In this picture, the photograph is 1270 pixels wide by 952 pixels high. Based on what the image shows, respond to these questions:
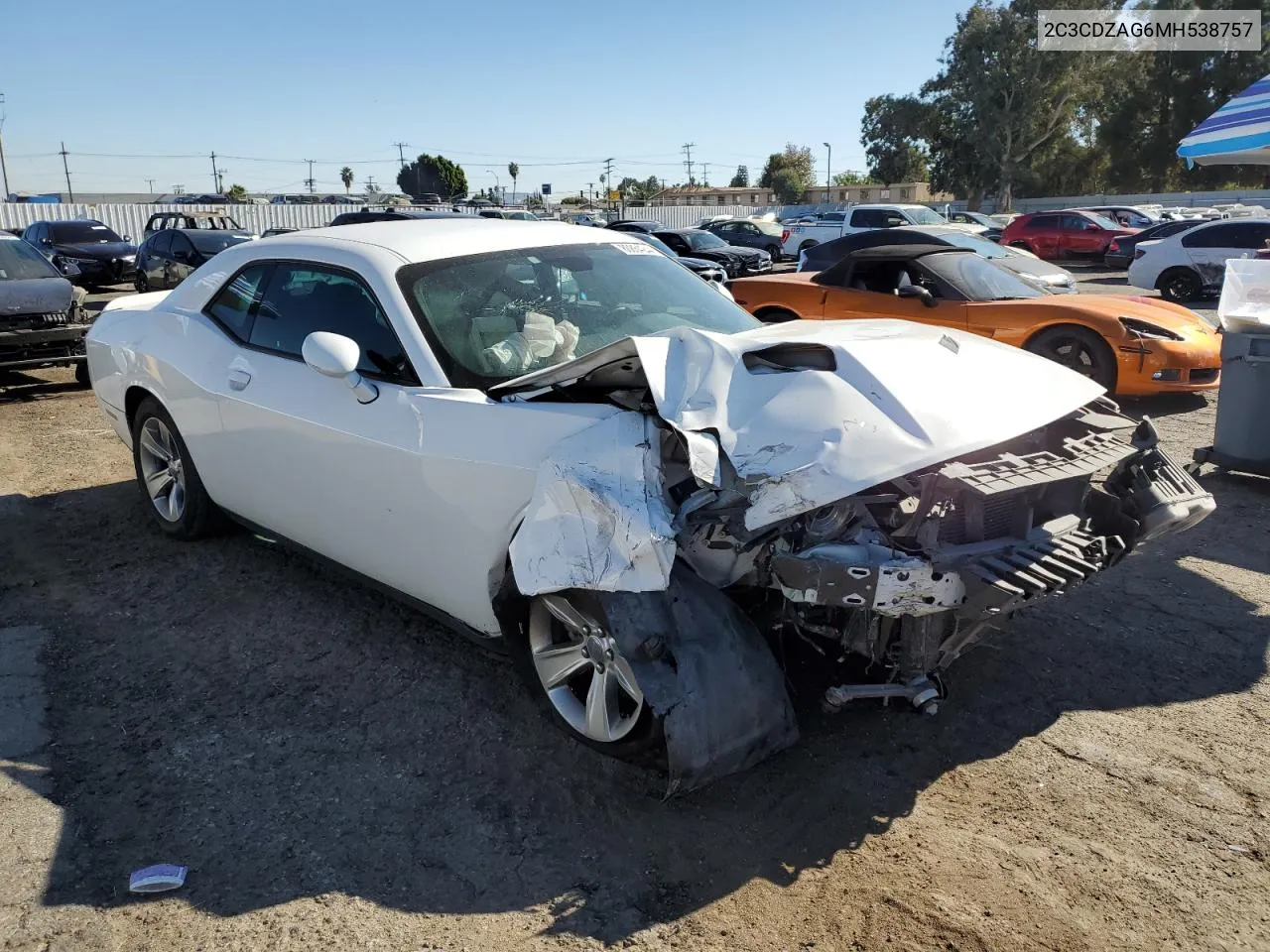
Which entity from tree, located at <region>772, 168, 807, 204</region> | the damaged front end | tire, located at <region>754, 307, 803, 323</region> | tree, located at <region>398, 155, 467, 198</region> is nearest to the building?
tree, located at <region>772, 168, 807, 204</region>

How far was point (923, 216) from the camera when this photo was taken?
906 inches

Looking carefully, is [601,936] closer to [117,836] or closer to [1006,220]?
[117,836]

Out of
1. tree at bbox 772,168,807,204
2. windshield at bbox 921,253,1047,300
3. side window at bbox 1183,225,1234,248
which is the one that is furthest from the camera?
tree at bbox 772,168,807,204

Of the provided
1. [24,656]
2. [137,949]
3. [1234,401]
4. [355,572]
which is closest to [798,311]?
[1234,401]

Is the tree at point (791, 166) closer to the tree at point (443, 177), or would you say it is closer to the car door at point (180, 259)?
the tree at point (443, 177)

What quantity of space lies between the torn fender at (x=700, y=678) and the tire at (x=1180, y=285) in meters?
17.4

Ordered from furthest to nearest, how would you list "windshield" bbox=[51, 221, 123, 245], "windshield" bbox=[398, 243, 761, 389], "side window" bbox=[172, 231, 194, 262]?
"windshield" bbox=[51, 221, 123, 245], "side window" bbox=[172, 231, 194, 262], "windshield" bbox=[398, 243, 761, 389]

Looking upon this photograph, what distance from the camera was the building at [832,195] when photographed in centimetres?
6619

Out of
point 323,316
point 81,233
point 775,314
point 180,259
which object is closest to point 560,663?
point 323,316

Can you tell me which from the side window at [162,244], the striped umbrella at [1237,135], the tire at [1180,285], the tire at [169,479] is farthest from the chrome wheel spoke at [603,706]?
the side window at [162,244]

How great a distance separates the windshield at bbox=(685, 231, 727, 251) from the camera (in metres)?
23.7

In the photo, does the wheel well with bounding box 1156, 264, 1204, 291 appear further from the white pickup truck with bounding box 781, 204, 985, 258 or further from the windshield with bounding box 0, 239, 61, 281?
the windshield with bounding box 0, 239, 61, 281

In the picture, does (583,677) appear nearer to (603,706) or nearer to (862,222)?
(603,706)

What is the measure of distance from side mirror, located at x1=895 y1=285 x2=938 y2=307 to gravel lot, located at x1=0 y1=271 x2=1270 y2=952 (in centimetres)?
448
